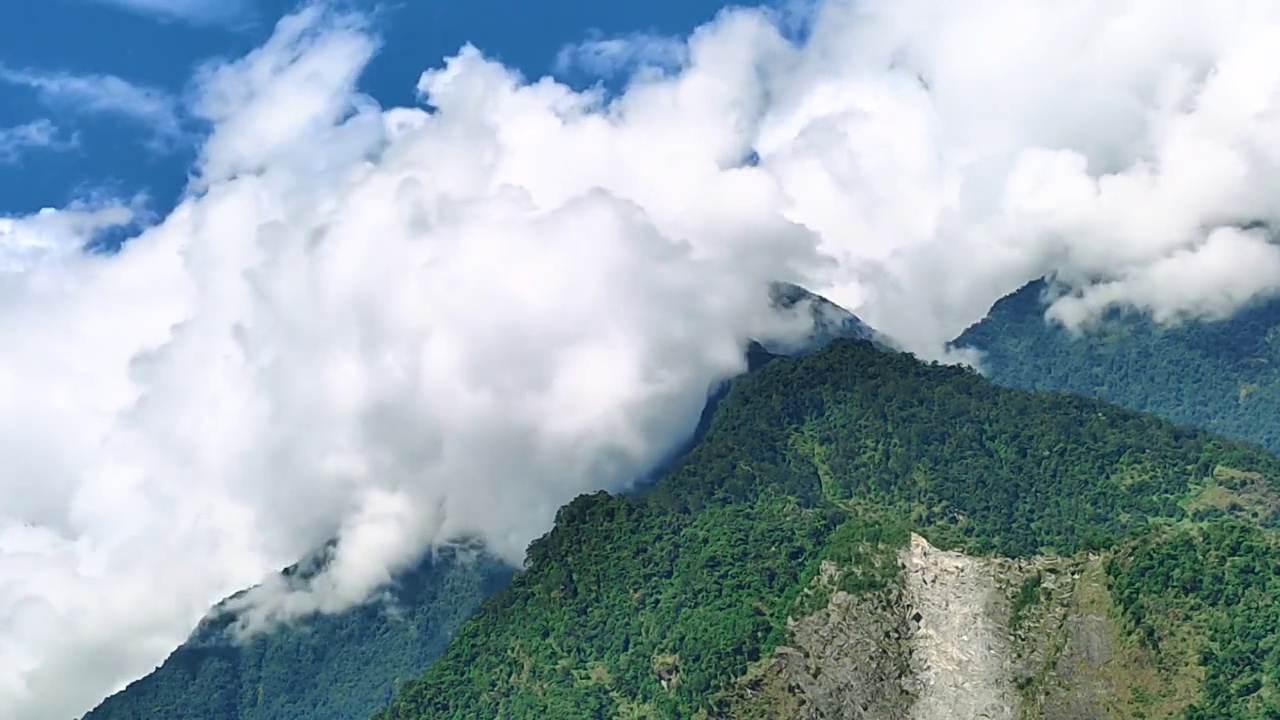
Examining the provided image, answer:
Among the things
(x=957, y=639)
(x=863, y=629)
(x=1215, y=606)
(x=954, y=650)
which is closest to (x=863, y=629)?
(x=863, y=629)

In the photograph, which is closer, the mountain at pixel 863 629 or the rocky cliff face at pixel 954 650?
the mountain at pixel 863 629

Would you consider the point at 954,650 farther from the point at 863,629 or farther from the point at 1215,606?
the point at 1215,606

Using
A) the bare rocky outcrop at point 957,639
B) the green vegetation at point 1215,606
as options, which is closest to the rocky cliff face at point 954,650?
the bare rocky outcrop at point 957,639

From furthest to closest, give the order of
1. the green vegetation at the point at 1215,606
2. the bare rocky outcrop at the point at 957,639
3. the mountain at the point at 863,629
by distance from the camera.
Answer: the bare rocky outcrop at the point at 957,639 → the mountain at the point at 863,629 → the green vegetation at the point at 1215,606

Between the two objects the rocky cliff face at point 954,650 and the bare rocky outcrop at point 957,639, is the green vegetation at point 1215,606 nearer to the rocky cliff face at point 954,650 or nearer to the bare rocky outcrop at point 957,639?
the rocky cliff face at point 954,650

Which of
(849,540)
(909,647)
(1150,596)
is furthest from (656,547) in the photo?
(1150,596)

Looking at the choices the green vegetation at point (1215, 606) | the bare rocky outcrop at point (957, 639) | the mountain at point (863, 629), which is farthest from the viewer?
the bare rocky outcrop at point (957, 639)

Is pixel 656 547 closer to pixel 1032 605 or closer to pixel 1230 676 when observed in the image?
pixel 1032 605

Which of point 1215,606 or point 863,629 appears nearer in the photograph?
point 1215,606

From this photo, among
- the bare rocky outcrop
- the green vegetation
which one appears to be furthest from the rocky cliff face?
the green vegetation
